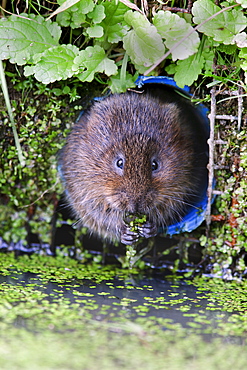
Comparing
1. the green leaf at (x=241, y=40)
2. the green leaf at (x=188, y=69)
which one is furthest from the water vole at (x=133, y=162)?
the green leaf at (x=241, y=40)

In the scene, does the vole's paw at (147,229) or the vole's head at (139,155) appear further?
the vole's paw at (147,229)

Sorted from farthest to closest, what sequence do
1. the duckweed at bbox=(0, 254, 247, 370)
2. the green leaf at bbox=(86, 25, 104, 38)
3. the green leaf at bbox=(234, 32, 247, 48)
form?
1. the green leaf at bbox=(86, 25, 104, 38)
2. the green leaf at bbox=(234, 32, 247, 48)
3. the duckweed at bbox=(0, 254, 247, 370)

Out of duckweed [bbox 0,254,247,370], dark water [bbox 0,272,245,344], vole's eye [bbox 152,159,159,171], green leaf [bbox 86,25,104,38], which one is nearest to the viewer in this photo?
duckweed [bbox 0,254,247,370]

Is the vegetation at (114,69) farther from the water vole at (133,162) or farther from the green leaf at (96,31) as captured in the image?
the water vole at (133,162)

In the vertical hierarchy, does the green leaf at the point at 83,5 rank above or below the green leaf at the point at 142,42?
above

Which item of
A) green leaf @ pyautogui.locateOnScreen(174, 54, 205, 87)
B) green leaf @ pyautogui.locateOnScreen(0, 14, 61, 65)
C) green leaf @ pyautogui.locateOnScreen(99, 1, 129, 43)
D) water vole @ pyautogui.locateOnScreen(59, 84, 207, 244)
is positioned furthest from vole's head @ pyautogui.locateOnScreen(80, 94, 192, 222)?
green leaf @ pyautogui.locateOnScreen(0, 14, 61, 65)

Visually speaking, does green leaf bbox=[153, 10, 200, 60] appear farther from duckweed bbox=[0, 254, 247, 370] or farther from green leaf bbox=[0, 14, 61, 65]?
duckweed bbox=[0, 254, 247, 370]

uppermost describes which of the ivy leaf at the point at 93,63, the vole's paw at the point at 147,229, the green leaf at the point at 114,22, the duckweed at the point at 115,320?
the green leaf at the point at 114,22
